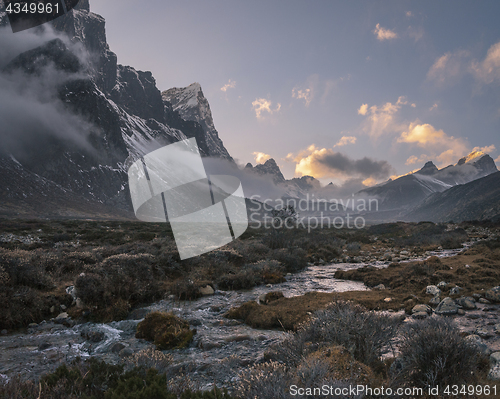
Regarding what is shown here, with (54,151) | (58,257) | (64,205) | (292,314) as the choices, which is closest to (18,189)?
(64,205)

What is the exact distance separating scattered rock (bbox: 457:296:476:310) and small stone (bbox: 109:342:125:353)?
10178 mm

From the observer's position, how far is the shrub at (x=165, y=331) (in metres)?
6.80

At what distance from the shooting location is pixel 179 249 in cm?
1670

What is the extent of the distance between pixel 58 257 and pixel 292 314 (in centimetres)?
1228

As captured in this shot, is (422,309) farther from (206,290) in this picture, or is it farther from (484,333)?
(206,290)

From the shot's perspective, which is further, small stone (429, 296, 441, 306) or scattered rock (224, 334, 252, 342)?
small stone (429, 296, 441, 306)

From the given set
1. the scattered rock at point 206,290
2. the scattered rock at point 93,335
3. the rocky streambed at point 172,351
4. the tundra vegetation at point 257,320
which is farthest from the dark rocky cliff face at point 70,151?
the scattered rock at point 93,335

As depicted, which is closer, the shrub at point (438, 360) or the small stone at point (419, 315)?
the shrub at point (438, 360)

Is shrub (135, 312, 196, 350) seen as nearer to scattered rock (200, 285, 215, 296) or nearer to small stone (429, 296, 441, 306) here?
scattered rock (200, 285, 215, 296)

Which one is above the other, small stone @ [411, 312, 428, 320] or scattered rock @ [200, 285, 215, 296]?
small stone @ [411, 312, 428, 320]

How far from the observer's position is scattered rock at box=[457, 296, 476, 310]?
25.8ft

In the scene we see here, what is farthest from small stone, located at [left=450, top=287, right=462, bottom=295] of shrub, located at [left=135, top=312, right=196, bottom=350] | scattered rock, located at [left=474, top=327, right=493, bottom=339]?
shrub, located at [left=135, top=312, right=196, bottom=350]

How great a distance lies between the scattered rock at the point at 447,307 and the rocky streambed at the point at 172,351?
0.38m

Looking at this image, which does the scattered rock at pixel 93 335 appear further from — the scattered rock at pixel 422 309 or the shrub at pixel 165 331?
the scattered rock at pixel 422 309
